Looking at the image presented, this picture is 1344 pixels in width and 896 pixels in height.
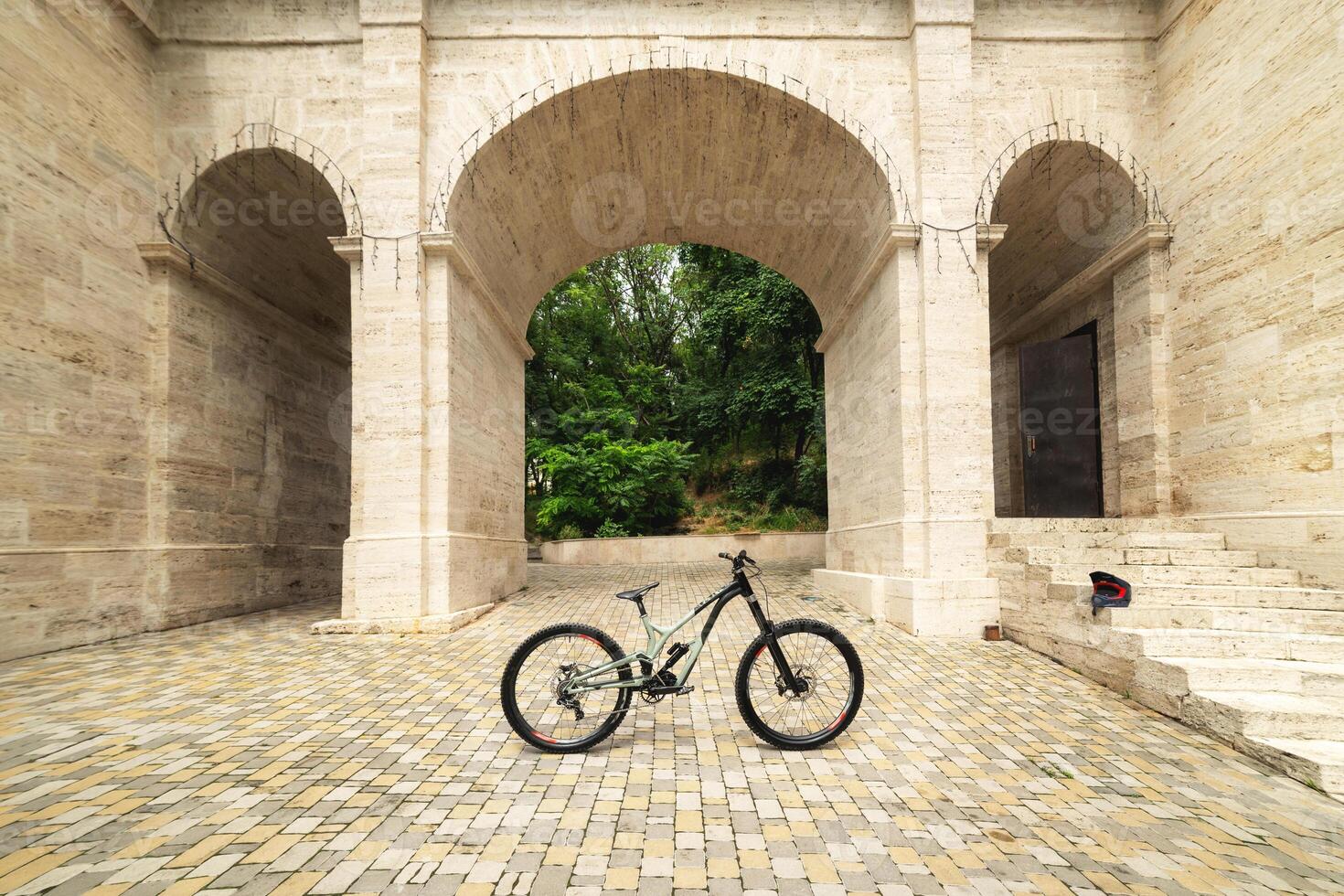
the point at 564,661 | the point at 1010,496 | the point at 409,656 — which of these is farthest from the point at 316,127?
the point at 1010,496

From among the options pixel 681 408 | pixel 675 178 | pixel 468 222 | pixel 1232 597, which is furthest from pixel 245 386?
pixel 681 408

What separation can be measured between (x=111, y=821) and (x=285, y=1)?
9.20 m

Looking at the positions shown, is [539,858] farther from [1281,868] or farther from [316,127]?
[316,127]

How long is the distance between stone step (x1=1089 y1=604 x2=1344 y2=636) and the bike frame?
10.9ft

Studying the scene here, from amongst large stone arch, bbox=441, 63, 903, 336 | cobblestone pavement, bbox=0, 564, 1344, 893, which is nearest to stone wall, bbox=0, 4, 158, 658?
cobblestone pavement, bbox=0, 564, 1344, 893

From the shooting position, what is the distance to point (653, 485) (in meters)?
20.3

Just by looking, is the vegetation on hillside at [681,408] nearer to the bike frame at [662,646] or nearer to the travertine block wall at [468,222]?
the travertine block wall at [468,222]

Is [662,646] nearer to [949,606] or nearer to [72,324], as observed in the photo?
[949,606]

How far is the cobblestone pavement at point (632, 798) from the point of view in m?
2.42

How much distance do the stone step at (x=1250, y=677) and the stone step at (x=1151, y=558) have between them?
1642 millimetres

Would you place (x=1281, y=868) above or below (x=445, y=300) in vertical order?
below

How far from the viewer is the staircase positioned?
3.64m

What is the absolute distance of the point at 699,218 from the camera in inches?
434

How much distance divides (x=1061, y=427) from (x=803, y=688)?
7.94 metres
